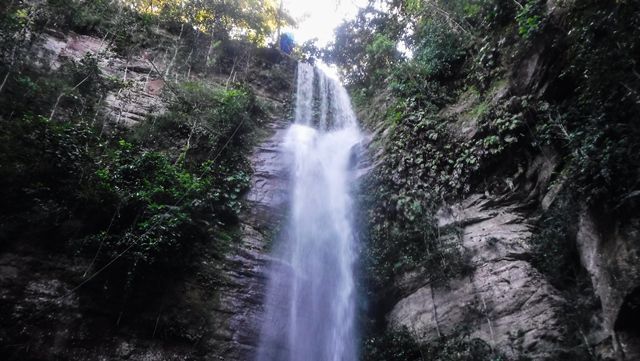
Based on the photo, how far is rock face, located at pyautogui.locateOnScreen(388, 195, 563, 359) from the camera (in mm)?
5953

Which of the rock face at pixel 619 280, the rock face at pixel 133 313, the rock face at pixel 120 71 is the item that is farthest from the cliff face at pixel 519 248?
the rock face at pixel 120 71

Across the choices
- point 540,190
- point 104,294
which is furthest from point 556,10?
point 104,294

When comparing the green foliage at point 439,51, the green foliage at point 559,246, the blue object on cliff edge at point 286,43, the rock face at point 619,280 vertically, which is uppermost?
the blue object on cliff edge at point 286,43

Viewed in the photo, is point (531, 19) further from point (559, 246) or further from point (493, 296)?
point (493, 296)

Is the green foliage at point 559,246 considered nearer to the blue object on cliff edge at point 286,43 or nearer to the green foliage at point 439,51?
the green foliage at point 439,51

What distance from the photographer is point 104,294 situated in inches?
258

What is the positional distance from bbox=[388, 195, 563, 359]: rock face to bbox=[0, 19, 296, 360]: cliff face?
12.3 ft

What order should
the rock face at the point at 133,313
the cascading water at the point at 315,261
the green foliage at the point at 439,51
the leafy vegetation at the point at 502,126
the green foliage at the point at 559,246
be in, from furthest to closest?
1. the green foliage at the point at 439,51
2. the cascading water at the point at 315,261
3. the green foliage at the point at 559,246
4. the rock face at the point at 133,313
5. the leafy vegetation at the point at 502,126

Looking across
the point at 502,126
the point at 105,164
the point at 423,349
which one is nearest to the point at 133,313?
the point at 105,164

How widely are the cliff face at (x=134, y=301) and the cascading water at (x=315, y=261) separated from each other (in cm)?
51

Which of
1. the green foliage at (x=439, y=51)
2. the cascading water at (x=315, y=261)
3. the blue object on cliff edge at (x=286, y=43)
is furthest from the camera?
the blue object on cliff edge at (x=286, y=43)

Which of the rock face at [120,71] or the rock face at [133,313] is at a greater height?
the rock face at [120,71]

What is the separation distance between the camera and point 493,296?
6.65m

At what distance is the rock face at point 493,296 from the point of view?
5953 mm
